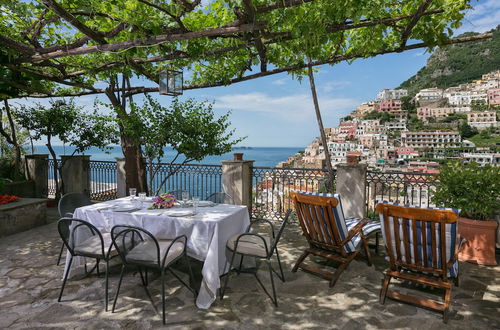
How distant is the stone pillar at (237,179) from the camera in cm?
587

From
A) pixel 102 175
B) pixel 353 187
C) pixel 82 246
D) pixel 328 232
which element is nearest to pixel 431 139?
pixel 353 187

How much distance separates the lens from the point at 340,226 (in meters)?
3.24

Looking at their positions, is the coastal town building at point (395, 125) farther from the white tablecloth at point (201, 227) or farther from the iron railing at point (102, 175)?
the white tablecloth at point (201, 227)

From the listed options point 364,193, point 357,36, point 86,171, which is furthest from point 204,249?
point 86,171

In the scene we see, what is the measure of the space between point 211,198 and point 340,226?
1.93 metres

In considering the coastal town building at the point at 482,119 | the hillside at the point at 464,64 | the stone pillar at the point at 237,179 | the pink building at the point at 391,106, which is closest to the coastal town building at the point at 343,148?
the hillside at the point at 464,64

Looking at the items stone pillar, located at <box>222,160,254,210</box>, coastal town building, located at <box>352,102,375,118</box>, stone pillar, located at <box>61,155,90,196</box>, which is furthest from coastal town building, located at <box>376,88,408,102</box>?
stone pillar, located at <box>61,155,90,196</box>

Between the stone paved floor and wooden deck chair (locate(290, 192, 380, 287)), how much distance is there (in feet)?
0.81

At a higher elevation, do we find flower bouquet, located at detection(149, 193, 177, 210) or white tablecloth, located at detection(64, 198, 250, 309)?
flower bouquet, located at detection(149, 193, 177, 210)

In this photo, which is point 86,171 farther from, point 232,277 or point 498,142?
point 498,142

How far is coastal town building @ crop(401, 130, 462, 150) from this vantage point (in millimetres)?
54719

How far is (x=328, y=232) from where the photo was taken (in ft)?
11.0

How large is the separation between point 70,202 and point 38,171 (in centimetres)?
480

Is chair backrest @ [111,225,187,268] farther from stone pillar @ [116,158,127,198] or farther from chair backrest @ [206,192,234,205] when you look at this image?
stone pillar @ [116,158,127,198]
